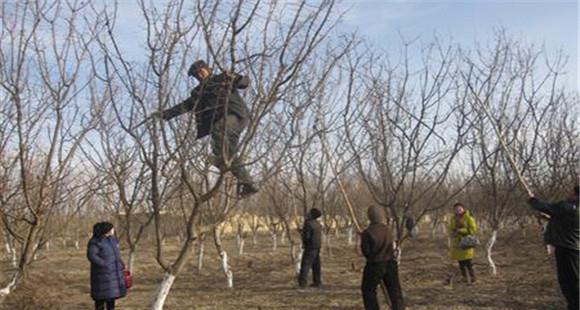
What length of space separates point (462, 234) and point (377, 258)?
3980 mm

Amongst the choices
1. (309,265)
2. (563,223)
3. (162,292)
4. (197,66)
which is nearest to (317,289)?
(309,265)

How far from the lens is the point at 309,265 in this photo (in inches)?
398

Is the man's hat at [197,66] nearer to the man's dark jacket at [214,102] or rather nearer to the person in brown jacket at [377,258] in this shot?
the man's dark jacket at [214,102]

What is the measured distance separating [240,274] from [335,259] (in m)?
3.75

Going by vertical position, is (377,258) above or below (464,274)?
above

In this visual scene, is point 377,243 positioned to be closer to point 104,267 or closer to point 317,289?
point 104,267

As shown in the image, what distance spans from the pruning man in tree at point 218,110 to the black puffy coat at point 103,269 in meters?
2.35

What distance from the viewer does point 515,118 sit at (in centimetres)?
1077

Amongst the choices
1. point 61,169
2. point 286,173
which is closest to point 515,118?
point 286,173

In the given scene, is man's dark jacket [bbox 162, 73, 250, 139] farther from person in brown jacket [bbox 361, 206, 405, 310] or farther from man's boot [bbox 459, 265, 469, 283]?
man's boot [bbox 459, 265, 469, 283]

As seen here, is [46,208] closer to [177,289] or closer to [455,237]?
[177,289]

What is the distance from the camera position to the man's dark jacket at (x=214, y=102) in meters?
4.61

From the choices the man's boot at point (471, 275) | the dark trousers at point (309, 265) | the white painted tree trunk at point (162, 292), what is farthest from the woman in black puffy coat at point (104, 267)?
the man's boot at point (471, 275)

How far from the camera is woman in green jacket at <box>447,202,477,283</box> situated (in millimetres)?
9805
